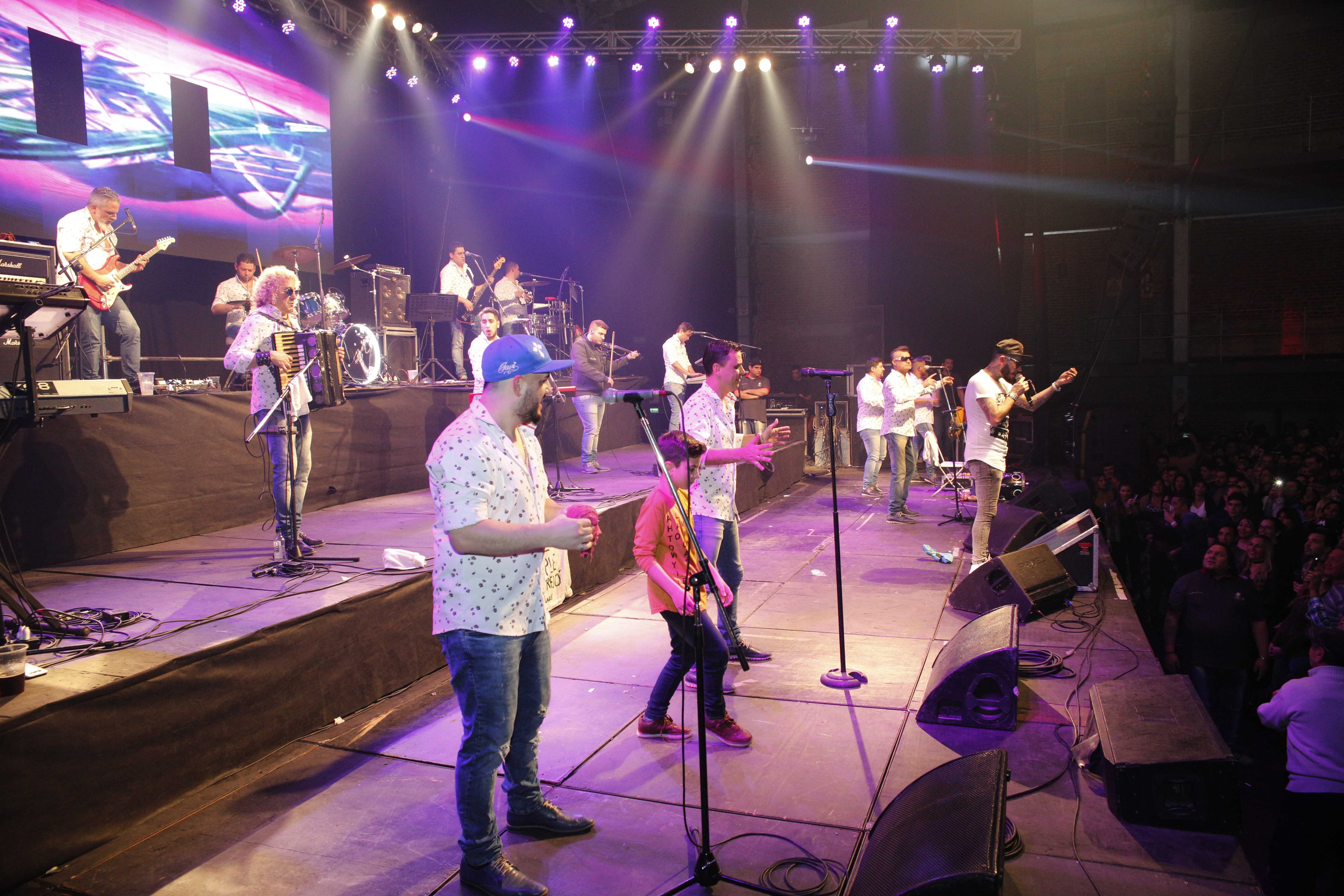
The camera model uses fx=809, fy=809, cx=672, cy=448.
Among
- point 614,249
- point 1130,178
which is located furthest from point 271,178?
point 1130,178

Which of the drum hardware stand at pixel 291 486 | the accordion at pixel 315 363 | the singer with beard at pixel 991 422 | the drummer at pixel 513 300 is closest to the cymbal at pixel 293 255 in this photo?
the drummer at pixel 513 300

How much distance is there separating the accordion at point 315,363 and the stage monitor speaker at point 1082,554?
5.76 meters

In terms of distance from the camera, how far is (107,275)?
22.1ft

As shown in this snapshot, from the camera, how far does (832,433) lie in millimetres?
4578

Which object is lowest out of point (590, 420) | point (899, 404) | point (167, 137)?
point (590, 420)

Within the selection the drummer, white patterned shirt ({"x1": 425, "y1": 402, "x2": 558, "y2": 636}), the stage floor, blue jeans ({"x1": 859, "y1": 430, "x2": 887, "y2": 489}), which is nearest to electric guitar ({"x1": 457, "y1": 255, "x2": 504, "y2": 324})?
the drummer

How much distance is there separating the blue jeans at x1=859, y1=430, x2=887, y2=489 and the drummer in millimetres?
5236

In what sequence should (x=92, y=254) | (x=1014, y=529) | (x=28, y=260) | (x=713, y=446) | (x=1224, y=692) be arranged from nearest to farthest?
(x=28, y=260) < (x=713, y=446) < (x=1224, y=692) < (x=92, y=254) < (x=1014, y=529)

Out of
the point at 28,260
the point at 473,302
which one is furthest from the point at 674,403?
the point at 28,260

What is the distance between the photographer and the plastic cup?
10.5ft

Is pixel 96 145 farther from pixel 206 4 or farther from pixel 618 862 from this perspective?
pixel 618 862

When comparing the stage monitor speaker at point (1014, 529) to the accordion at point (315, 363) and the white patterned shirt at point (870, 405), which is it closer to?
the white patterned shirt at point (870, 405)

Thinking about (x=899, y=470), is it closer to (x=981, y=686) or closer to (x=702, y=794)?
(x=981, y=686)

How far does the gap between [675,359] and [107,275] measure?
6.39 m
